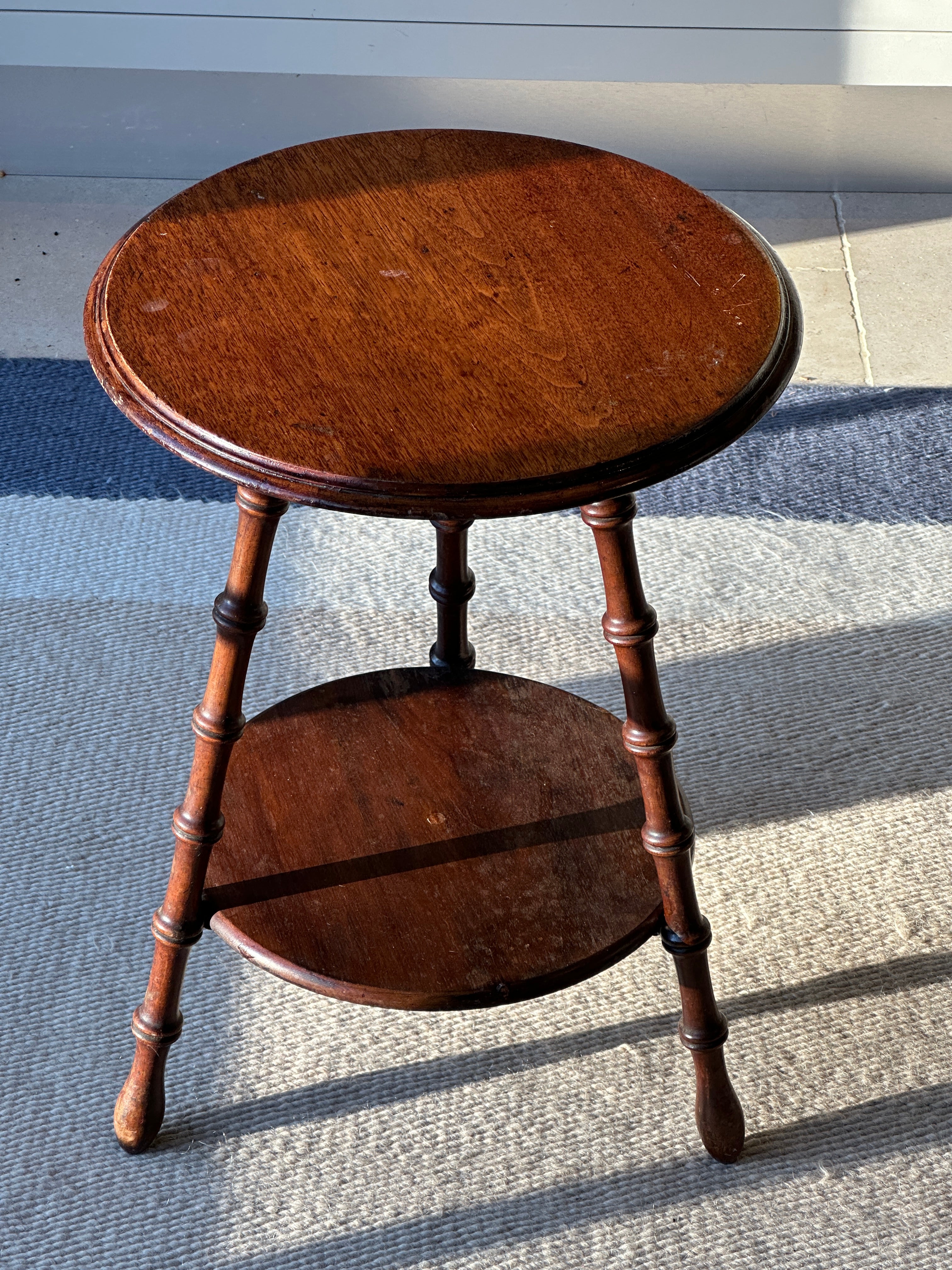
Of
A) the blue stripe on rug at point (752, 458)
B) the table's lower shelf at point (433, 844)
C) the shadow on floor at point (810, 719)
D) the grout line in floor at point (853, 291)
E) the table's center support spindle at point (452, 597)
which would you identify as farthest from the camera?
the grout line in floor at point (853, 291)

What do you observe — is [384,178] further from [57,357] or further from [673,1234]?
[57,357]

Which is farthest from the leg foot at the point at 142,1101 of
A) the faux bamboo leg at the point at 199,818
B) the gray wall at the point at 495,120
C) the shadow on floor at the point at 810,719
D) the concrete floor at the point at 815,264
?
the gray wall at the point at 495,120

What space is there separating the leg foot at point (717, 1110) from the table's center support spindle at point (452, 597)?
369 mm

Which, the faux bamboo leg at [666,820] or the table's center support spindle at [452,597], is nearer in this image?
the faux bamboo leg at [666,820]

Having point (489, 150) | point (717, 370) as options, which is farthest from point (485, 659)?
point (717, 370)

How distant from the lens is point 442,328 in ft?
2.33

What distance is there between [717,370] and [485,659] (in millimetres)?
662

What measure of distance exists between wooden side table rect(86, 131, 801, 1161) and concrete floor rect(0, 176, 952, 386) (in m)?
0.93

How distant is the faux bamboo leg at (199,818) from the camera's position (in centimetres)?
72

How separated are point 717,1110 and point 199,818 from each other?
0.42 metres

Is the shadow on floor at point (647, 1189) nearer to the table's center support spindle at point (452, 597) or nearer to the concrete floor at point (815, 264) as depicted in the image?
the table's center support spindle at point (452, 597)

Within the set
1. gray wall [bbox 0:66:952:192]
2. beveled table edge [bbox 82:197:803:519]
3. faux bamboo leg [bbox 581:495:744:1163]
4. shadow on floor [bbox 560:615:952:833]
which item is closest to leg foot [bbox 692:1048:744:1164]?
faux bamboo leg [bbox 581:495:744:1163]

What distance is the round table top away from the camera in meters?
0.63

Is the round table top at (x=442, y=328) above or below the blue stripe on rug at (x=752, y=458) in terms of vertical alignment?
above
